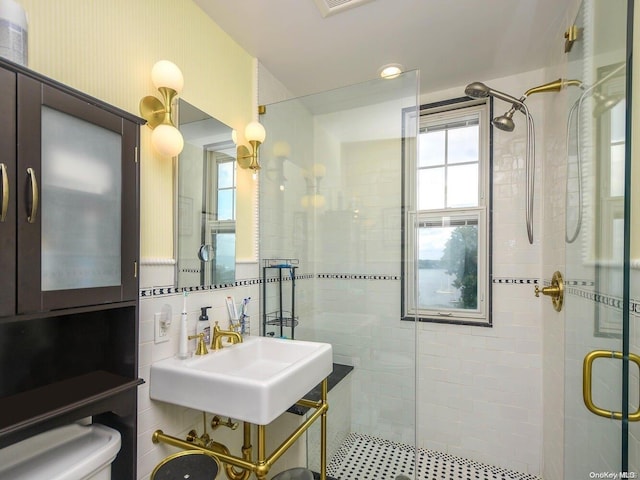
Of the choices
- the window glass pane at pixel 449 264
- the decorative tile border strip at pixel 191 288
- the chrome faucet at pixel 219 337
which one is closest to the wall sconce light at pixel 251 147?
the decorative tile border strip at pixel 191 288

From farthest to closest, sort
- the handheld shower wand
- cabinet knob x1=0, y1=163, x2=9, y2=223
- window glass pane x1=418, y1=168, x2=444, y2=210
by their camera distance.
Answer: window glass pane x1=418, y1=168, x2=444, y2=210
the handheld shower wand
cabinet knob x1=0, y1=163, x2=9, y2=223

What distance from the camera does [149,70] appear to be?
4.58ft

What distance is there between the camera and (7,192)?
2.47ft

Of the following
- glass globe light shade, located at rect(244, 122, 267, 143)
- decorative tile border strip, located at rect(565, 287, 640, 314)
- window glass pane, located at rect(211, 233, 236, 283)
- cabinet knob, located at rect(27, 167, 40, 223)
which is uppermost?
glass globe light shade, located at rect(244, 122, 267, 143)

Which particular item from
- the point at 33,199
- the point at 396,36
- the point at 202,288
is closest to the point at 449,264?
the point at 396,36

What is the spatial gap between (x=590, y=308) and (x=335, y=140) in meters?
1.60

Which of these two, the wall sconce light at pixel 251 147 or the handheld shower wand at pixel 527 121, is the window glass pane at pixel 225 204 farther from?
the handheld shower wand at pixel 527 121

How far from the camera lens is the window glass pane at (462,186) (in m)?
2.44

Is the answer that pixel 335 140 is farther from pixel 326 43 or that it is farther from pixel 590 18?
pixel 590 18

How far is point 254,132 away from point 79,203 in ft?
3.90

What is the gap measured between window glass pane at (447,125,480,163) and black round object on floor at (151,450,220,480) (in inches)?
92.6

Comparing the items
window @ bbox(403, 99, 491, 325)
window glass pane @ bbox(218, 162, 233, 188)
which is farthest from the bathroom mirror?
window @ bbox(403, 99, 491, 325)

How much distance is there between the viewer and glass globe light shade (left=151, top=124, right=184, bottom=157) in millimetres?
1362

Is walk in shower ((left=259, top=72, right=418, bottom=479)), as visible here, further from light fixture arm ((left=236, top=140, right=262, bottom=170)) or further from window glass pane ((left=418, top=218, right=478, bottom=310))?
window glass pane ((left=418, top=218, right=478, bottom=310))
